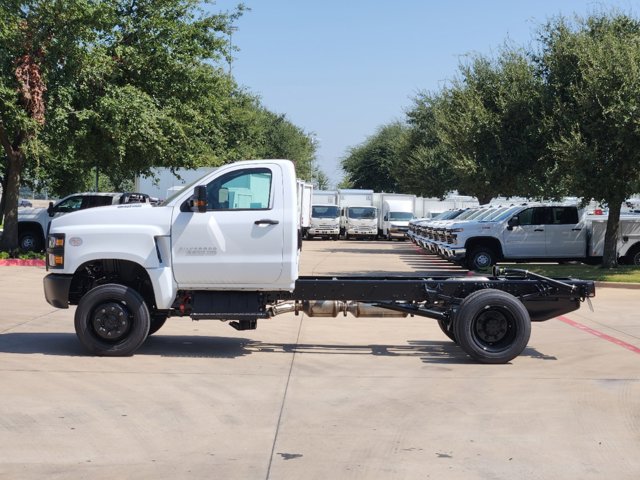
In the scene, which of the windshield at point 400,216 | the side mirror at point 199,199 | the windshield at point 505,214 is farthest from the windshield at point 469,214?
the side mirror at point 199,199

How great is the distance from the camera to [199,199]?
1007 centimetres

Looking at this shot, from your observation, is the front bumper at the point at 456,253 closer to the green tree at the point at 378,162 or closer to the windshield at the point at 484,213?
the windshield at the point at 484,213

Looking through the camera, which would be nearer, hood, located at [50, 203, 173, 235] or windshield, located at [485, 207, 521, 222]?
hood, located at [50, 203, 173, 235]

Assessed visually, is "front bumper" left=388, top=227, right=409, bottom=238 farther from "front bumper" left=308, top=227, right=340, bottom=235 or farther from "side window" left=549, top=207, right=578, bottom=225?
"side window" left=549, top=207, right=578, bottom=225

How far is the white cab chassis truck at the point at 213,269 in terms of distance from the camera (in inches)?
398

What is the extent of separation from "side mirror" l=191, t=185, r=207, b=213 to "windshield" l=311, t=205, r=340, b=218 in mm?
39445

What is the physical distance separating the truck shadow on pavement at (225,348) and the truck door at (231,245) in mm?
1103

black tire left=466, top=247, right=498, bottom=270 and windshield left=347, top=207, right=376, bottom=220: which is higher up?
windshield left=347, top=207, right=376, bottom=220

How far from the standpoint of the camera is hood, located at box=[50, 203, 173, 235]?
10.2m

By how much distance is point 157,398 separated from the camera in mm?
8258

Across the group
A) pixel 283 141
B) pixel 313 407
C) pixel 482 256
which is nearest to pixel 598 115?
pixel 482 256

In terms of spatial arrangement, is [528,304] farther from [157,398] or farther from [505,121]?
[505,121]

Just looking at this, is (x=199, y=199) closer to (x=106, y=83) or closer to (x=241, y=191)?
(x=241, y=191)

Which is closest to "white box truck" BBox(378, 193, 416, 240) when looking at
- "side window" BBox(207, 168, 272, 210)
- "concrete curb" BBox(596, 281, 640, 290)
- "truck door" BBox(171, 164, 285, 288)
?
"concrete curb" BBox(596, 281, 640, 290)
